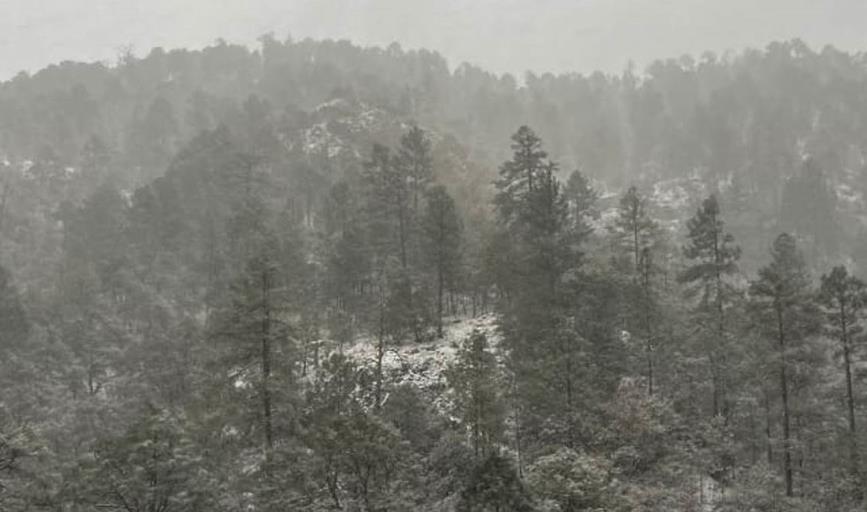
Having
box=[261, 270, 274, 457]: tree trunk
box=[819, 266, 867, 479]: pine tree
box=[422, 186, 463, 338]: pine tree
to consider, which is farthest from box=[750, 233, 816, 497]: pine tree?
box=[261, 270, 274, 457]: tree trunk

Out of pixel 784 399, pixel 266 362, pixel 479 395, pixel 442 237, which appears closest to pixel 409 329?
pixel 442 237

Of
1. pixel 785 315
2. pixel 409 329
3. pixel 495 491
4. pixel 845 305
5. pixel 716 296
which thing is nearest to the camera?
pixel 495 491

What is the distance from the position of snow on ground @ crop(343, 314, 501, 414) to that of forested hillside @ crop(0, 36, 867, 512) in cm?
19

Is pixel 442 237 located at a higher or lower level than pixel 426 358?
higher

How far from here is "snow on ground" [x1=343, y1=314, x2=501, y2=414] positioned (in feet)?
119

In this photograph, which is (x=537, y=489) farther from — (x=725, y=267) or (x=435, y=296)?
(x=435, y=296)

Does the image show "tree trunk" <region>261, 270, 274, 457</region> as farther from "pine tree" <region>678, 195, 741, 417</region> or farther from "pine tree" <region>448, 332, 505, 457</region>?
"pine tree" <region>678, 195, 741, 417</region>

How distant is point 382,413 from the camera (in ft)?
101

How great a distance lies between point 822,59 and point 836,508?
133m

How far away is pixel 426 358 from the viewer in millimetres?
39750

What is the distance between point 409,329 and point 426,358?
3.70 meters

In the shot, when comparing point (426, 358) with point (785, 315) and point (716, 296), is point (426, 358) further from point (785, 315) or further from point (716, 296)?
point (785, 315)

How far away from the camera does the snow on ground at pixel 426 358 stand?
36344 millimetres

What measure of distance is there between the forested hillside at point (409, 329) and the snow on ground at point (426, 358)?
19 centimetres
